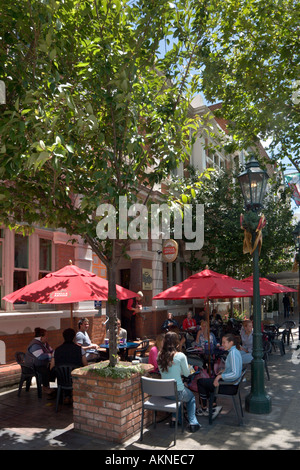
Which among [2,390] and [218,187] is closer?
[2,390]

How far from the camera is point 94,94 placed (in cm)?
575

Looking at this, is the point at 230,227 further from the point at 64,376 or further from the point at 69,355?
the point at 64,376

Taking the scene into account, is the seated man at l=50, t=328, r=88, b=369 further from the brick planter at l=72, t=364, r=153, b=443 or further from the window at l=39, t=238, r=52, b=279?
the window at l=39, t=238, r=52, b=279

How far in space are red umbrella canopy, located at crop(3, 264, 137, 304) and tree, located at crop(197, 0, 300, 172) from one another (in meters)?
6.26

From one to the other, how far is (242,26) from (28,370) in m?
10.2

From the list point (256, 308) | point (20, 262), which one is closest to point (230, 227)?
point (20, 262)

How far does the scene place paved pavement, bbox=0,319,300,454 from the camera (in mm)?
5223

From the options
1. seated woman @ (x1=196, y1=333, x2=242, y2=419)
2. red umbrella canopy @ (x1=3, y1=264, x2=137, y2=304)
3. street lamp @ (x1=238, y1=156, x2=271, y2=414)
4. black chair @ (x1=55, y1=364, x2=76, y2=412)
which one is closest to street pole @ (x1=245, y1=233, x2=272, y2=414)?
street lamp @ (x1=238, y1=156, x2=271, y2=414)

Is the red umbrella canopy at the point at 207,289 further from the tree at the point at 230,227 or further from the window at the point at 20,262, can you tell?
the tree at the point at 230,227

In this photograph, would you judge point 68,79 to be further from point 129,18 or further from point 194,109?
point 194,109

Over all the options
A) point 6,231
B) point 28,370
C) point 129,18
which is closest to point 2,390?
point 28,370

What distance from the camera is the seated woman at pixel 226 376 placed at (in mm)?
6109

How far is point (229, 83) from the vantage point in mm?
12711

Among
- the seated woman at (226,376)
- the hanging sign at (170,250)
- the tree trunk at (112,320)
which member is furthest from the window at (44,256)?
the seated woman at (226,376)
